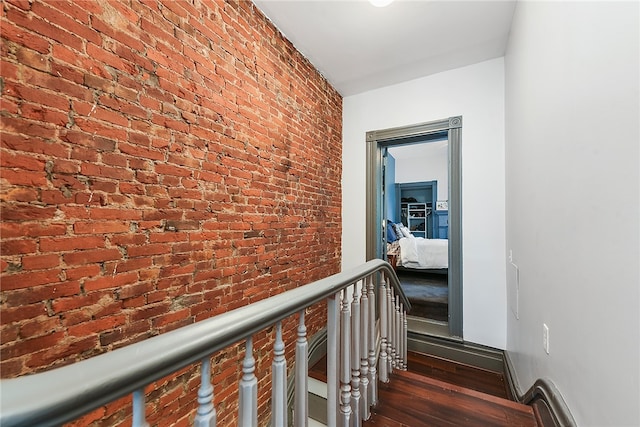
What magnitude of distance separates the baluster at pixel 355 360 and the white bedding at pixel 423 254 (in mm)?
4041

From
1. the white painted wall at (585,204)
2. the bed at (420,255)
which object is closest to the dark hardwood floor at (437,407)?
the white painted wall at (585,204)

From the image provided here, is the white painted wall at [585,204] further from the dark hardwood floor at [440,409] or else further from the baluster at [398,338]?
the baluster at [398,338]

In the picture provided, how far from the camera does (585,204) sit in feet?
3.22

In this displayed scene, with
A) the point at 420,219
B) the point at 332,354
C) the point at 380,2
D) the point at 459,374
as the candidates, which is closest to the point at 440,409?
the point at 332,354

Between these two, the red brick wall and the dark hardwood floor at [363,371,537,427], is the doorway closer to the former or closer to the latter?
the dark hardwood floor at [363,371,537,427]

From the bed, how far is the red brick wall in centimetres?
344

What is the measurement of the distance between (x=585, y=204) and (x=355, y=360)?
116 cm

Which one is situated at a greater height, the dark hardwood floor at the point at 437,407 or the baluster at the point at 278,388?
the baluster at the point at 278,388

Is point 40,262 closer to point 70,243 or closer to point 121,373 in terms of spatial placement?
point 70,243

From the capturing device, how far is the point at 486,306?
270 cm

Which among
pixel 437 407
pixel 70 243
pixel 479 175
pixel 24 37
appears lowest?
pixel 437 407

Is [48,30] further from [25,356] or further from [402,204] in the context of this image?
[402,204]

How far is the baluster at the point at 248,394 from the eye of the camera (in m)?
0.70

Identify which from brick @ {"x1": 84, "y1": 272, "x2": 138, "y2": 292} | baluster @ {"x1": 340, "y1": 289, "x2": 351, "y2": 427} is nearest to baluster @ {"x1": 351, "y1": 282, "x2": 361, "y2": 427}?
baluster @ {"x1": 340, "y1": 289, "x2": 351, "y2": 427}
